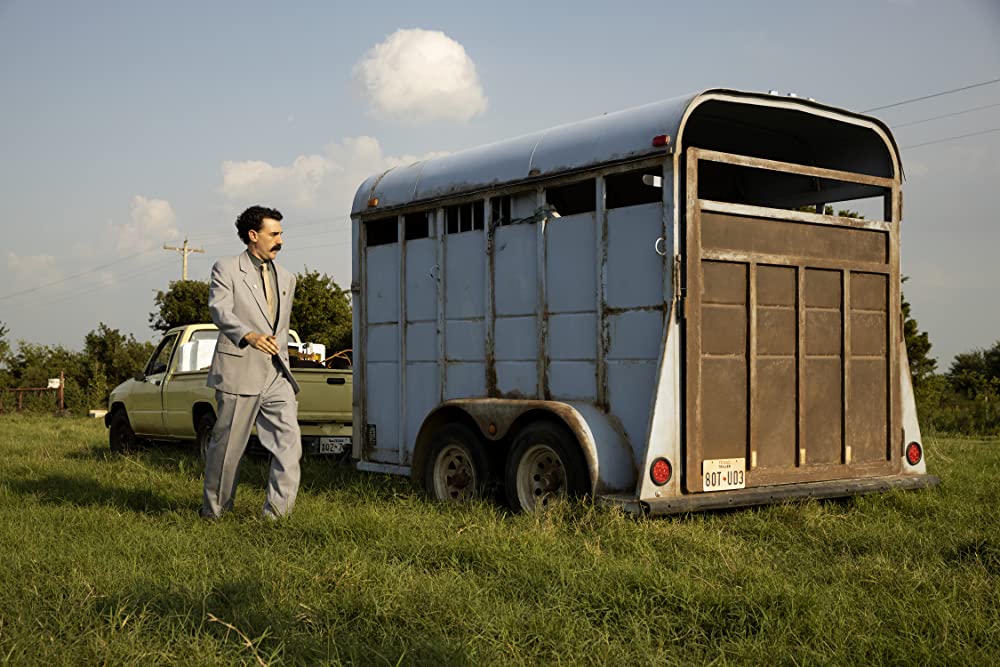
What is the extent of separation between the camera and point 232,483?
7.89 metres

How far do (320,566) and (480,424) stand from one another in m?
2.55

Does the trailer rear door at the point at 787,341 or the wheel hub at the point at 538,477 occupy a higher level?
the trailer rear door at the point at 787,341

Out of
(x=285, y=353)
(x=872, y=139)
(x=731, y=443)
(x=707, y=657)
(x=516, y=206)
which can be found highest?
(x=872, y=139)

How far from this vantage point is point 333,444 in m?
11.5

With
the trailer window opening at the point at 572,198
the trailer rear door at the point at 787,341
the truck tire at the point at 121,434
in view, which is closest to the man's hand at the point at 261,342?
the trailer window opening at the point at 572,198

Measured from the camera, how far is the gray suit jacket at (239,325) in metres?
7.69

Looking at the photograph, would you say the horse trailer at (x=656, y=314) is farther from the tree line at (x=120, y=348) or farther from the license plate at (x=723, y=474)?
the tree line at (x=120, y=348)

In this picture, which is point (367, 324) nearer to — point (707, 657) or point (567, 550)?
point (567, 550)

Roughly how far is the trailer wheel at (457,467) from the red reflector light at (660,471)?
5.41 feet

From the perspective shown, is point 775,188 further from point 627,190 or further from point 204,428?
point 204,428

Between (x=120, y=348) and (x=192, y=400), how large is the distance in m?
29.0

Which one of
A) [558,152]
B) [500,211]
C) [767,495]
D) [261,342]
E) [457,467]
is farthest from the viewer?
[457,467]

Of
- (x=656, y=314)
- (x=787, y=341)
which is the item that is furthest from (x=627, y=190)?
Result: (x=787, y=341)

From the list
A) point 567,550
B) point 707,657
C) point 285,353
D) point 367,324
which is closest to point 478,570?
point 567,550
